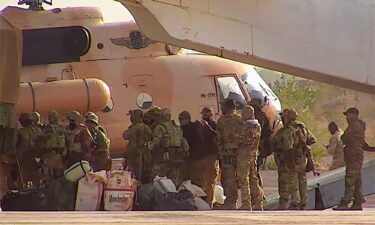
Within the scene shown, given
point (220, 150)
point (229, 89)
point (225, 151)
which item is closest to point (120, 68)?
point (229, 89)

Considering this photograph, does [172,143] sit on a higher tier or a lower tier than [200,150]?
higher

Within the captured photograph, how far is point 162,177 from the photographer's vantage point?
1000cm

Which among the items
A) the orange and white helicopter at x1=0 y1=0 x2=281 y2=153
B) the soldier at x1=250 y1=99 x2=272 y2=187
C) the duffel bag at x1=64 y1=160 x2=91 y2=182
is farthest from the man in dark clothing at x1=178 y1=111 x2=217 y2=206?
the orange and white helicopter at x1=0 y1=0 x2=281 y2=153

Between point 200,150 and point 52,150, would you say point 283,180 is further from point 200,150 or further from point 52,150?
point 52,150

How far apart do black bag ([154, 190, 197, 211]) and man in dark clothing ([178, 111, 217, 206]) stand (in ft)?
7.41

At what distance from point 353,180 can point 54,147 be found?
377cm

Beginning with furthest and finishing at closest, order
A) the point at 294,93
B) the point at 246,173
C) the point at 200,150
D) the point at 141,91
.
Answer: the point at 294,93
the point at 141,91
the point at 200,150
the point at 246,173

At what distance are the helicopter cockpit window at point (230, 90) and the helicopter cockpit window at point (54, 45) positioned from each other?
2.44m

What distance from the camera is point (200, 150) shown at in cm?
1094

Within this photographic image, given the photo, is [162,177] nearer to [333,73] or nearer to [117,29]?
[333,73]

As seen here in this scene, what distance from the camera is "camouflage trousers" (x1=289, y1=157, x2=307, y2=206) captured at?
33.2ft

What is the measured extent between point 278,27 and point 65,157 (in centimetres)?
310

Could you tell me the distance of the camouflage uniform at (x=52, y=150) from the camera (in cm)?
1007

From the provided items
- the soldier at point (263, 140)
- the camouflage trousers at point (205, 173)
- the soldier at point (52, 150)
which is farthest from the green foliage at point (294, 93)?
the soldier at point (52, 150)
